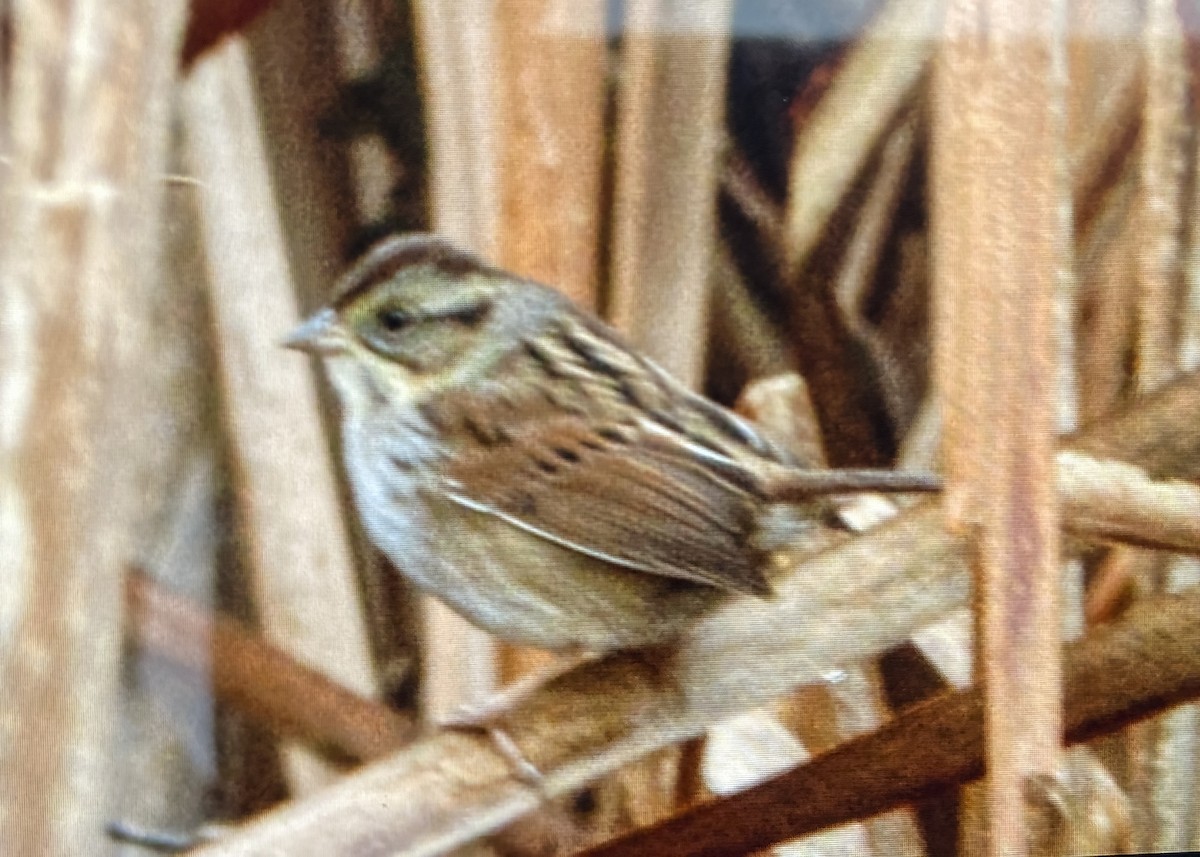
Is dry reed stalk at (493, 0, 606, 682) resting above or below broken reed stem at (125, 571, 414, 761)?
above

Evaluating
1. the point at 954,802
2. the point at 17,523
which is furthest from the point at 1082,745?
the point at 17,523

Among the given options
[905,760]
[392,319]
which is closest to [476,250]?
[392,319]

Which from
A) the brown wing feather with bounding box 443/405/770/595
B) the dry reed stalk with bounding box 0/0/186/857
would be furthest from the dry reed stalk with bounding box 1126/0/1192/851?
the dry reed stalk with bounding box 0/0/186/857

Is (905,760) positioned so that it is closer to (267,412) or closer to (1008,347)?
(1008,347)

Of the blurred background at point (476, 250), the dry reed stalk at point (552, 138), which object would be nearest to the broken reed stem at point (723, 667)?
the blurred background at point (476, 250)

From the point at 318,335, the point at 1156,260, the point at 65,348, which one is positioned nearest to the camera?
the point at 65,348

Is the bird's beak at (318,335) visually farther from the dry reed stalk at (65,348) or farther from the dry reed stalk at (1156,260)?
the dry reed stalk at (1156,260)

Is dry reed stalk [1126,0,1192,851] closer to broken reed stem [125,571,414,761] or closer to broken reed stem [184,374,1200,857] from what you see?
broken reed stem [184,374,1200,857]
